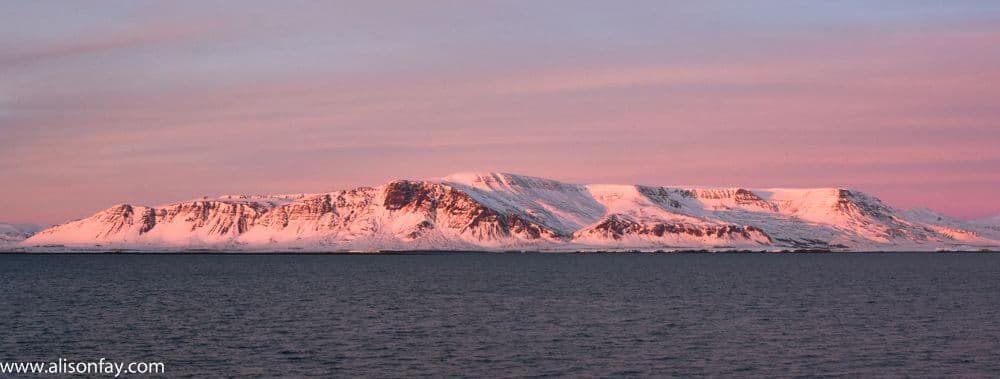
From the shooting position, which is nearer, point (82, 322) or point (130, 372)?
point (130, 372)

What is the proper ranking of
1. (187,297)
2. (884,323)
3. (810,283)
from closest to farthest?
(884,323) < (187,297) < (810,283)

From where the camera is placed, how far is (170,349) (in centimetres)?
7850

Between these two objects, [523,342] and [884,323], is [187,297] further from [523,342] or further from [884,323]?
[884,323]

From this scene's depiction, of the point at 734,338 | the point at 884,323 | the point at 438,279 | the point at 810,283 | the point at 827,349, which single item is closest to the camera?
the point at 827,349

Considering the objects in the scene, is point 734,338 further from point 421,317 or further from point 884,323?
point 421,317

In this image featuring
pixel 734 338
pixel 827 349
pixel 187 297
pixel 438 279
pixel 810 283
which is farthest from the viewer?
pixel 438 279

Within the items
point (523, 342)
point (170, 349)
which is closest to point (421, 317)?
point (523, 342)

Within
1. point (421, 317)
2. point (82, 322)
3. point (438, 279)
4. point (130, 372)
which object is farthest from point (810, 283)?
point (130, 372)

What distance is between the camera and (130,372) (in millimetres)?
67500

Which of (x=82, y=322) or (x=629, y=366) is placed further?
(x=82, y=322)

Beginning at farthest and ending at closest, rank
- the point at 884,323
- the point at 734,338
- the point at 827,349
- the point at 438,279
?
the point at 438,279, the point at 884,323, the point at 734,338, the point at 827,349

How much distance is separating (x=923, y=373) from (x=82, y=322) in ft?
229

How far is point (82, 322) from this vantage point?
98.6 metres

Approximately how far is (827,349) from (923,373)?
11.0 metres
